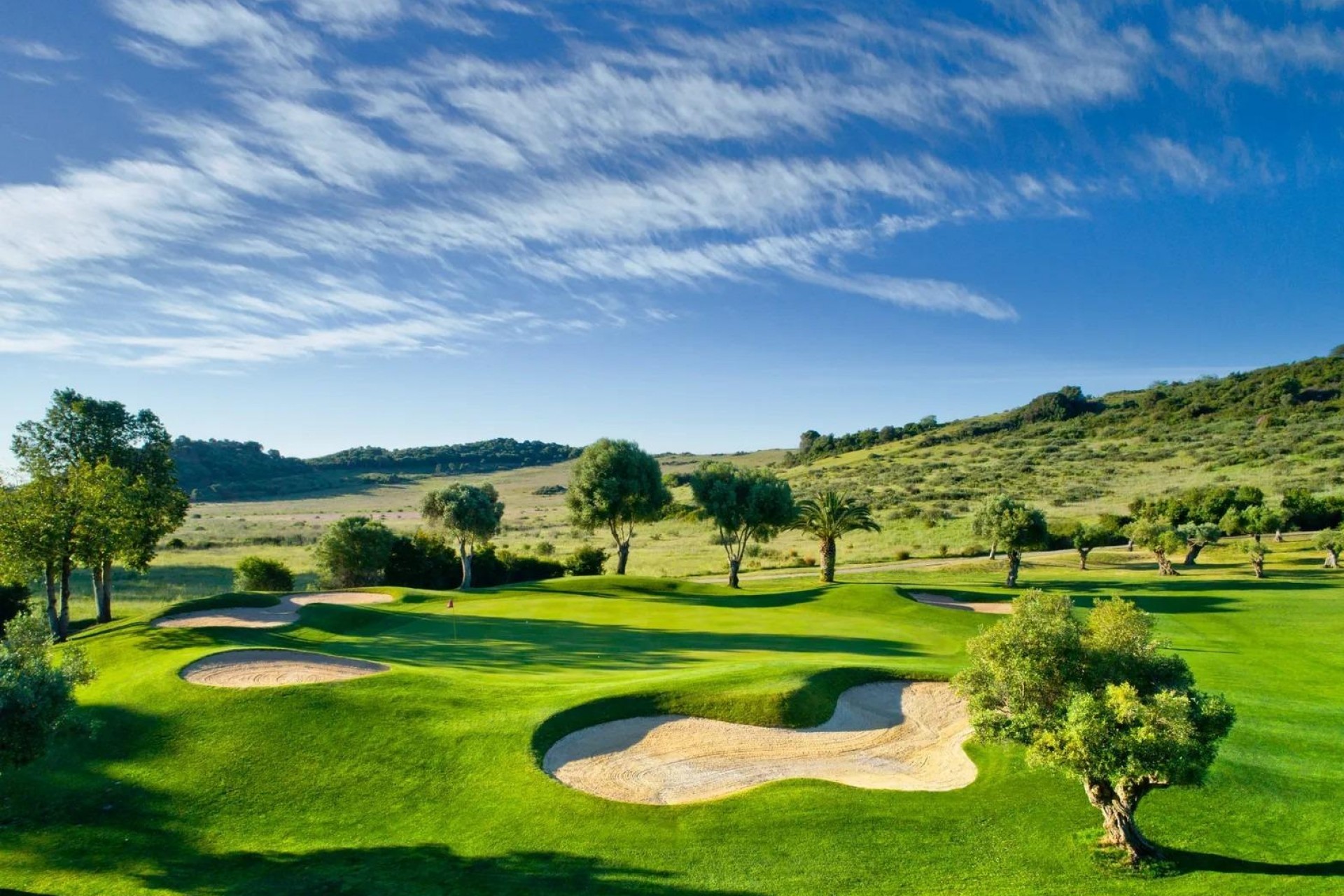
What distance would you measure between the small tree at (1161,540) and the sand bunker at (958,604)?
54.8ft

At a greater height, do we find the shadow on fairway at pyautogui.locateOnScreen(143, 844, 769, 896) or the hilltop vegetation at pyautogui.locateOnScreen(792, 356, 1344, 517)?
the hilltop vegetation at pyautogui.locateOnScreen(792, 356, 1344, 517)

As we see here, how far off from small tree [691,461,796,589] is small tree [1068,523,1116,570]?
76.7ft

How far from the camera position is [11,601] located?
35.5m

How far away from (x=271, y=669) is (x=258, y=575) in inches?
1106

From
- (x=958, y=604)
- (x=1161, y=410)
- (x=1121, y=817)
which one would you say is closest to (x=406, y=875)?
(x=1121, y=817)

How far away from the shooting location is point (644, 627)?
111 feet

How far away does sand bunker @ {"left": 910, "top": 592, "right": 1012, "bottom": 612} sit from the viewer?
4097 cm

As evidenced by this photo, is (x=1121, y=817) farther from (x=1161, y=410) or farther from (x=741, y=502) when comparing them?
(x=1161, y=410)

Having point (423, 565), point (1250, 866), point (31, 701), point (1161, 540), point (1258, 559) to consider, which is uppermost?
point (31, 701)

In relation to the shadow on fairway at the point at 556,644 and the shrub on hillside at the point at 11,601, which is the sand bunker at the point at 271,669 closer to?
the shadow on fairway at the point at 556,644

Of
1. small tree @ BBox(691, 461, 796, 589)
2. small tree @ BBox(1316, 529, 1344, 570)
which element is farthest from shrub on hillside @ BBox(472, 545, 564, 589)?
small tree @ BBox(1316, 529, 1344, 570)

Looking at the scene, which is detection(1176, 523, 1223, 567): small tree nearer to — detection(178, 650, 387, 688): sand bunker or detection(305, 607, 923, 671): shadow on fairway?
detection(305, 607, 923, 671): shadow on fairway

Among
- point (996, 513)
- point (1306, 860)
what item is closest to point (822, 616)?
Result: point (996, 513)

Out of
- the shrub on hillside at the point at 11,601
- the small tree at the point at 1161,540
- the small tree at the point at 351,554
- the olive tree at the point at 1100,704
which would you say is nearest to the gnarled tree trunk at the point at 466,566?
the small tree at the point at 351,554
